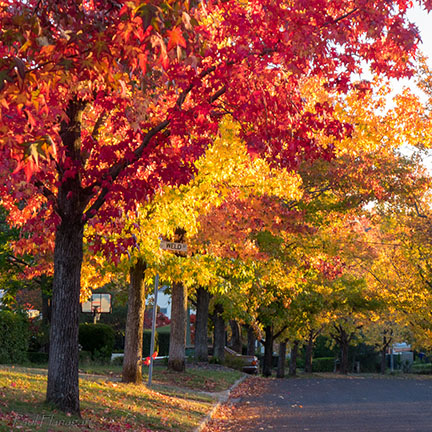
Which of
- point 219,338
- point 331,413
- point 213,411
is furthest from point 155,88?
point 219,338

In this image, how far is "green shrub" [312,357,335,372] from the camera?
238 ft

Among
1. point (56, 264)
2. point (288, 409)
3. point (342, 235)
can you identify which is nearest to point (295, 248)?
point (342, 235)

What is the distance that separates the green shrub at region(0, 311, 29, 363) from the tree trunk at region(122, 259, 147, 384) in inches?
237

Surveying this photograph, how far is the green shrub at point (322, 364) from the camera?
238 ft

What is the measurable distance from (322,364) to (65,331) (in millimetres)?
65462

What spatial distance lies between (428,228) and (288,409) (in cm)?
1632

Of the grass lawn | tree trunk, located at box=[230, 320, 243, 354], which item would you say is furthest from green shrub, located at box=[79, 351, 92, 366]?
tree trunk, located at box=[230, 320, 243, 354]

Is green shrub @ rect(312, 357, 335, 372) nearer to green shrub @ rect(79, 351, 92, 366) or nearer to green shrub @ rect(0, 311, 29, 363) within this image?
green shrub @ rect(79, 351, 92, 366)

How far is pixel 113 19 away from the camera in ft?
24.9

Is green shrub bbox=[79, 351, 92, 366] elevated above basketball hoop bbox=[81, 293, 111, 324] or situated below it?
below

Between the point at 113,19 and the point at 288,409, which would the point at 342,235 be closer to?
the point at 288,409

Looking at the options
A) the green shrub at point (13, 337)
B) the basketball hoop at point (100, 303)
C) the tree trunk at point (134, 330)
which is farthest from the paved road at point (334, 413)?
the basketball hoop at point (100, 303)

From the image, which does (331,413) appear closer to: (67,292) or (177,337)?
(67,292)

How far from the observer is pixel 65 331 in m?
10.7
